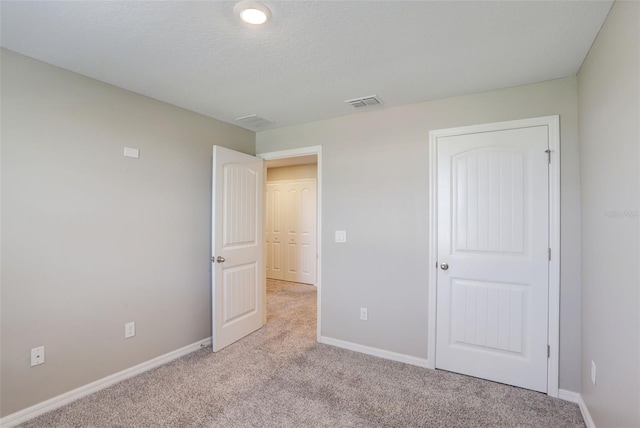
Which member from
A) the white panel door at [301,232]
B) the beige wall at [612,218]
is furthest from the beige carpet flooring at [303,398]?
the white panel door at [301,232]

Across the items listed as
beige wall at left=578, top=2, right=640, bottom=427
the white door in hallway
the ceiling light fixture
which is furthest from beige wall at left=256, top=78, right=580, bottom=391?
the white door in hallway

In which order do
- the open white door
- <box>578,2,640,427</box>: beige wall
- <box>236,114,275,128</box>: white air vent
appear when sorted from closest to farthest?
<box>578,2,640,427</box>: beige wall
the open white door
<box>236,114,275,128</box>: white air vent

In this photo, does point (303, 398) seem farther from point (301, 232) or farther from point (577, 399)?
point (301, 232)

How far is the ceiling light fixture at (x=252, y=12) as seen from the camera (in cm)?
Answer: 146

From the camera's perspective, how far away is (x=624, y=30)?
1343 millimetres

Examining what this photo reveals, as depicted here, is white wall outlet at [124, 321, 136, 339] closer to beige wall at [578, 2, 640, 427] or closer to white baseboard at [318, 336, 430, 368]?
white baseboard at [318, 336, 430, 368]

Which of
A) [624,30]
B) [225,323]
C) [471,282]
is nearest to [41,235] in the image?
[225,323]

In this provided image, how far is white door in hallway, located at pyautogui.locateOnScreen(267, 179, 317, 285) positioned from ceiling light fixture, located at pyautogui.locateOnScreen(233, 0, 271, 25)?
4235 millimetres

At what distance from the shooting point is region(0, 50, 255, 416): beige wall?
1905 mm

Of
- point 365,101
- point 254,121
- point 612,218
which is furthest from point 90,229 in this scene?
point 612,218

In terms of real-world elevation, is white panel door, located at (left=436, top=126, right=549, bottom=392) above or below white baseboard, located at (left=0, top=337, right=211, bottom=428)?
above

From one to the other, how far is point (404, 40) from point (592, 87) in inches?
46.2

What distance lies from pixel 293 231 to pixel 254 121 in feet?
9.99

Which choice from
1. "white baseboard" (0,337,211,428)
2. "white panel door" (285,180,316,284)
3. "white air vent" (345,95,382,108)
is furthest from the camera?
"white panel door" (285,180,316,284)
